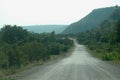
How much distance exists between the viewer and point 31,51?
6019 cm

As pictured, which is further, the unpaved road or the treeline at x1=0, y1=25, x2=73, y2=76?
the treeline at x1=0, y1=25, x2=73, y2=76

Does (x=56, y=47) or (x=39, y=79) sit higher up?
(x=39, y=79)

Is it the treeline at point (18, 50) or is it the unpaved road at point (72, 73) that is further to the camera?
the treeline at point (18, 50)

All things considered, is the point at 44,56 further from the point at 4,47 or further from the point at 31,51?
the point at 4,47

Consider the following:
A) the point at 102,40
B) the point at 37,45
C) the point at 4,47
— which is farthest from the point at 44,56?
the point at 102,40

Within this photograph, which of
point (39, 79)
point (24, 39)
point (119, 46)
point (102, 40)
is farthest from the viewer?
point (102, 40)

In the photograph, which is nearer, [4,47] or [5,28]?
[4,47]

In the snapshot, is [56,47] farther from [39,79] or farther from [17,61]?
[39,79]

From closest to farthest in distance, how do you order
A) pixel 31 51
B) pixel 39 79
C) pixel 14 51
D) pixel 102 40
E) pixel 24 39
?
1. pixel 39 79
2. pixel 14 51
3. pixel 31 51
4. pixel 24 39
5. pixel 102 40

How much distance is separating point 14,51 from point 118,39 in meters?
33.6

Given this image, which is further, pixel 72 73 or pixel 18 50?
pixel 18 50

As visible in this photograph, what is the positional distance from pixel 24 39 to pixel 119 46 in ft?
65.4

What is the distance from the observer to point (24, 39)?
80750mm

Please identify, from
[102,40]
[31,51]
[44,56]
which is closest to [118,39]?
[44,56]
